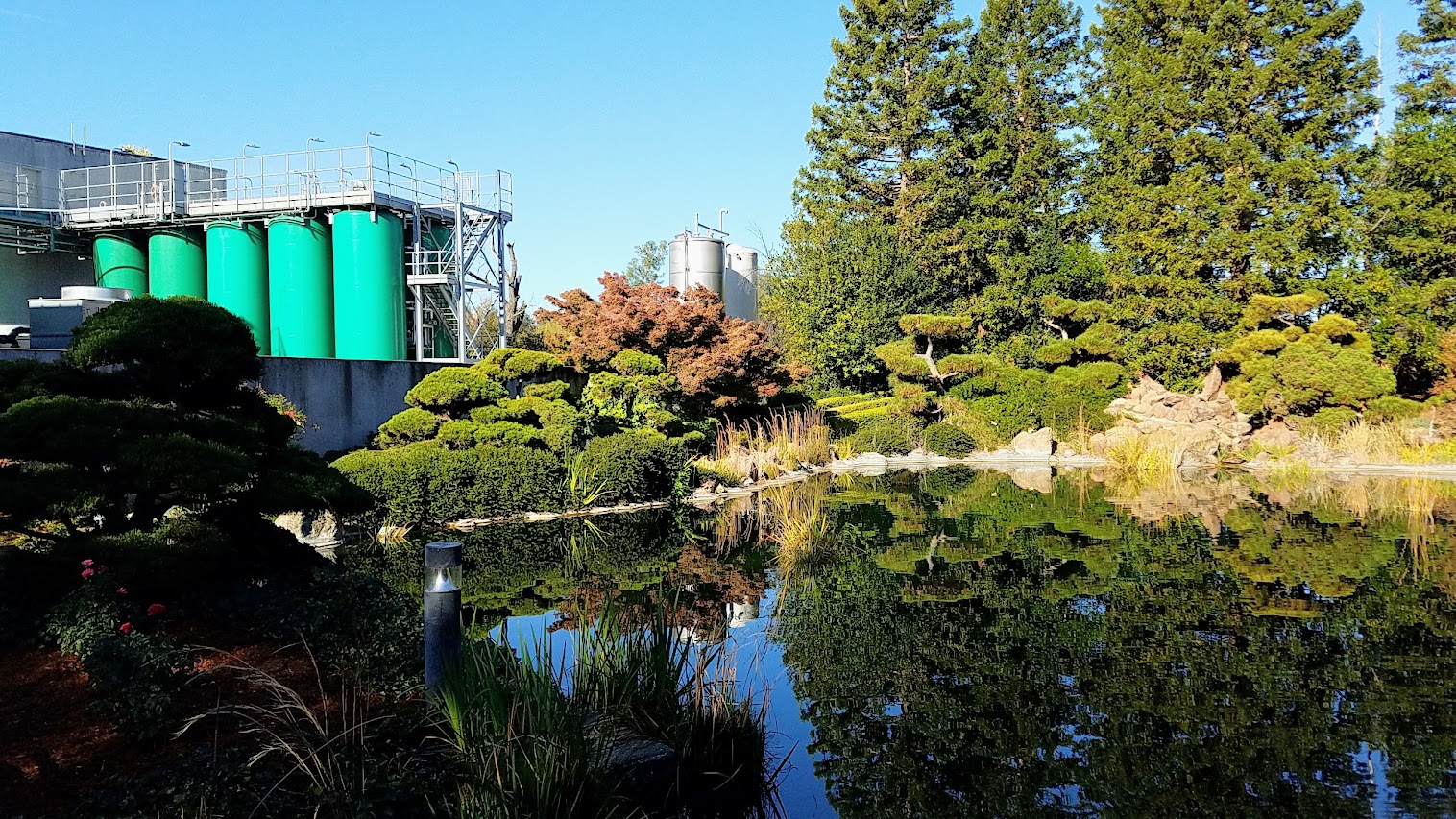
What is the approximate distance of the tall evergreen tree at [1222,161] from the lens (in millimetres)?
16859

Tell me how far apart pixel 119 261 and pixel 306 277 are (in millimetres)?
3831

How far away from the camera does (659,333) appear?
12.8 metres

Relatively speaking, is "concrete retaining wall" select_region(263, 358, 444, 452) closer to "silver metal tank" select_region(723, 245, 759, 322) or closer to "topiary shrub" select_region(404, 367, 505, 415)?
"topiary shrub" select_region(404, 367, 505, 415)

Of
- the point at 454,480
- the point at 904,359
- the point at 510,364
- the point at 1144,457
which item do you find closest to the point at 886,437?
the point at 904,359

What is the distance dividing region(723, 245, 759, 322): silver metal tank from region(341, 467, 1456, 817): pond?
16.9m

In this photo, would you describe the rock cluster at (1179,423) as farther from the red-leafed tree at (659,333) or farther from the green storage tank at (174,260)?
the green storage tank at (174,260)

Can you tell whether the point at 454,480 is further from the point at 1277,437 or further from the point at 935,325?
the point at 1277,437

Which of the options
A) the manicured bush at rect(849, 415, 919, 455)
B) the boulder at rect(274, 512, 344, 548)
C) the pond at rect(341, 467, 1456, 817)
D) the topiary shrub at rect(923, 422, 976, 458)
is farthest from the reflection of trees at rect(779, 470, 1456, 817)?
the topiary shrub at rect(923, 422, 976, 458)

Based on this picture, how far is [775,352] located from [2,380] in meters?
10.7

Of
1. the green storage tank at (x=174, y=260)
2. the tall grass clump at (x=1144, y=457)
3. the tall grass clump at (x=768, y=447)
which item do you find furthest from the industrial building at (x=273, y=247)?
the tall grass clump at (x=1144, y=457)

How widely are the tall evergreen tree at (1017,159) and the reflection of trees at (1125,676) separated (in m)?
12.3

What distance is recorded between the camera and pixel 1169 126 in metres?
18.1

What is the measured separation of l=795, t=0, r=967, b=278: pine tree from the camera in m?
21.7

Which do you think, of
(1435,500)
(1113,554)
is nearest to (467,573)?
(1113,554)
